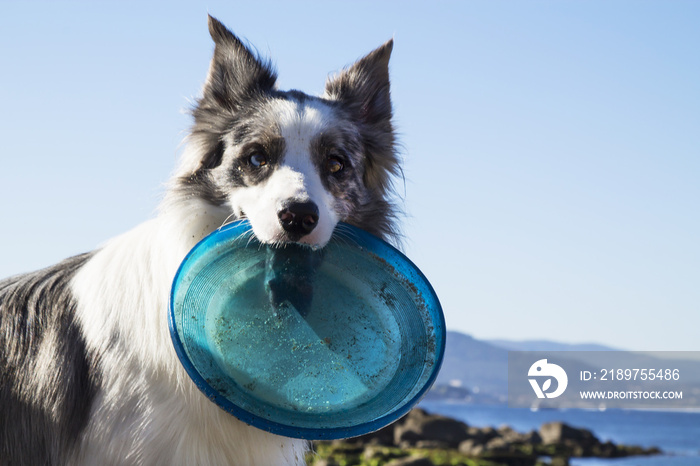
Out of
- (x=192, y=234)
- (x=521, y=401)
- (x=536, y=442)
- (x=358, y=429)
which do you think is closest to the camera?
(x=358, y=429)

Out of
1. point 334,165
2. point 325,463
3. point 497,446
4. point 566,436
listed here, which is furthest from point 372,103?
point 566,436

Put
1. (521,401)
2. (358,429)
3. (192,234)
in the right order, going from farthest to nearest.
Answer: (521,401)
(192,234)
(358,429)

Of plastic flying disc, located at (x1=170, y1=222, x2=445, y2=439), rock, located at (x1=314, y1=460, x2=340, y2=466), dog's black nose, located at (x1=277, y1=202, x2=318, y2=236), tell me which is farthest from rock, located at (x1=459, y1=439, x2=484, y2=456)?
dog's black nose, located at (x1=277, y1=202, x2=318, y2=236)

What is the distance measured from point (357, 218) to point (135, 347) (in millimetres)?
1537

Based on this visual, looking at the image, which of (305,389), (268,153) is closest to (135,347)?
(305,389)

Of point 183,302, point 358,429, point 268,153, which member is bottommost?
point 358,429

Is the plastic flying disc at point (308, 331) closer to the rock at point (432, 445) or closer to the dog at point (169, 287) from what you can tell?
the dog at point (169, 287)

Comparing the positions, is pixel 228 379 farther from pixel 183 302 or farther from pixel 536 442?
pixel 536 442

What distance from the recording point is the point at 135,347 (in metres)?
4.18

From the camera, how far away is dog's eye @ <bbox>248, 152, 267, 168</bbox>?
13.9ft

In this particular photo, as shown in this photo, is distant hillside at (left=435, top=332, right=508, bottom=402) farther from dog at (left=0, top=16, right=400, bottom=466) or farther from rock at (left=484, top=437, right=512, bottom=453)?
dog at (left=0, top=16, right=400, bottom=466)

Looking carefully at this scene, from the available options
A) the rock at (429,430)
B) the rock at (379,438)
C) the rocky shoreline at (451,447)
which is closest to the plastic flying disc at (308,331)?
the rocky shoreline at (451,447)

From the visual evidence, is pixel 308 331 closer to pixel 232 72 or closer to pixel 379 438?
pixel 232 72

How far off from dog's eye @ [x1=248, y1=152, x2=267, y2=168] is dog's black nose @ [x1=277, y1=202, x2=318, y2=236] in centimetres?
51
